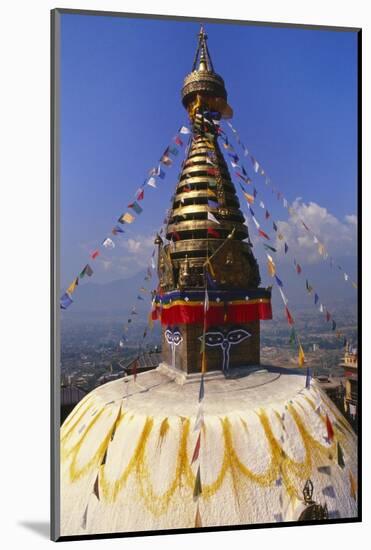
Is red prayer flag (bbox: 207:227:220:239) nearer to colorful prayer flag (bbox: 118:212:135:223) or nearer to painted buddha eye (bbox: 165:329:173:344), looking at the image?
colorful prayer flag (bbox: 118:212:135:223)

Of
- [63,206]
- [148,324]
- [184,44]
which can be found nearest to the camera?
[63,206]

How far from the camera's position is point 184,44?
472 cm

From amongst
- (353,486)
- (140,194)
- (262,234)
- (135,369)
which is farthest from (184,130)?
(353,486)

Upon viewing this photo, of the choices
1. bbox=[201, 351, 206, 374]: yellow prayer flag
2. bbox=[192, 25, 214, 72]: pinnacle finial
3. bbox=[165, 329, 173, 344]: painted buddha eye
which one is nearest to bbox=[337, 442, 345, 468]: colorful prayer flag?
bbox=[201, 351, 206, 374]: yellow prayer flag

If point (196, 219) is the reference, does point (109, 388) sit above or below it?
below

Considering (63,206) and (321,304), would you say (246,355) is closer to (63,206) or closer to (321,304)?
(321,304)

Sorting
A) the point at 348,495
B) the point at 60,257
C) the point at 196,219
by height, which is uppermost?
the point at 196,219

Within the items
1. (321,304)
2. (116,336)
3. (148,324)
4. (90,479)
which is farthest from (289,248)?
(90,479)

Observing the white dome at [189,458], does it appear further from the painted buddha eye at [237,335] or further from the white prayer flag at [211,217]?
the white prayer flag at [211,217]

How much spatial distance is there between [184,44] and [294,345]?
2984 mm

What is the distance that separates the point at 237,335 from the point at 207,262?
2.54 ft

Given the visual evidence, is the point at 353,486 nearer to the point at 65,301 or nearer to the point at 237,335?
the point at 237,335

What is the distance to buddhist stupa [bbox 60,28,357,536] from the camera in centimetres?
444

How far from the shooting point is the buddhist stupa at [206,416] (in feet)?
14.6
